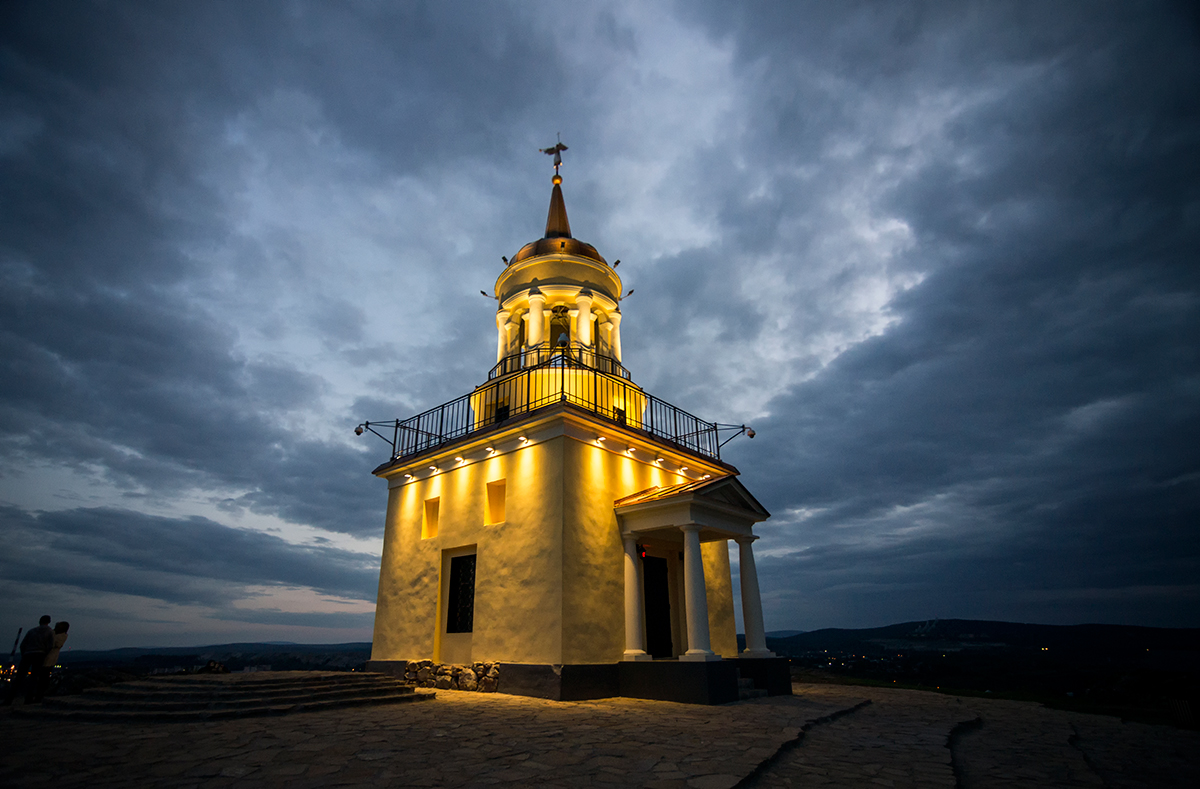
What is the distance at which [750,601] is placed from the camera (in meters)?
13.7

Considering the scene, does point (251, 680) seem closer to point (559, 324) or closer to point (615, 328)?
point (559, 324)

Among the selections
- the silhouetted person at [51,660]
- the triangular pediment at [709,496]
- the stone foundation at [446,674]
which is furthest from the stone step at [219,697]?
the triangular pediment at [709,496]

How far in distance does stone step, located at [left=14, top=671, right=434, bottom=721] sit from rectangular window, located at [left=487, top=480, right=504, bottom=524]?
13.6ft

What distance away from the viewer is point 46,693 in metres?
10.7

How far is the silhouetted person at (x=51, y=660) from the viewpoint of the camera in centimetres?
982

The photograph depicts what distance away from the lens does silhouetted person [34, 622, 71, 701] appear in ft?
32.2

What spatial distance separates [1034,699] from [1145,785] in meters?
8.21

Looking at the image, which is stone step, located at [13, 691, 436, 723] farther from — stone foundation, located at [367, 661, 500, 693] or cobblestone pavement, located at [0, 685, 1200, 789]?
stone foundation, located at [367, 661, 500, 693]

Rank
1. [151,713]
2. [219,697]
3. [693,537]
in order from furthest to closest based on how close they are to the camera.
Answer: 1. [693,537]
2. [219,697]
3. [151,713]

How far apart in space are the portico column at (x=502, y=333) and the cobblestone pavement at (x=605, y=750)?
10.2 m

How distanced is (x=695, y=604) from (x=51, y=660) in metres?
11.6

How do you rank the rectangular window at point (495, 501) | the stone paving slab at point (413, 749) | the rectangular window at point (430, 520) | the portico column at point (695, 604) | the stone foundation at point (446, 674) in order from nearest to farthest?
the stone paving slab at point (413, 749), the portico column at point (695, 604), the stone foundation at point (446, 674), the rectangular window at point (495, 501), the rectangular window at point (430, 520)

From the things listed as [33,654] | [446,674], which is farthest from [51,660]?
[446,674]

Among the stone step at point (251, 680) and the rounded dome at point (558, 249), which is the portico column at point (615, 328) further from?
the stone step at point (251, 680)
